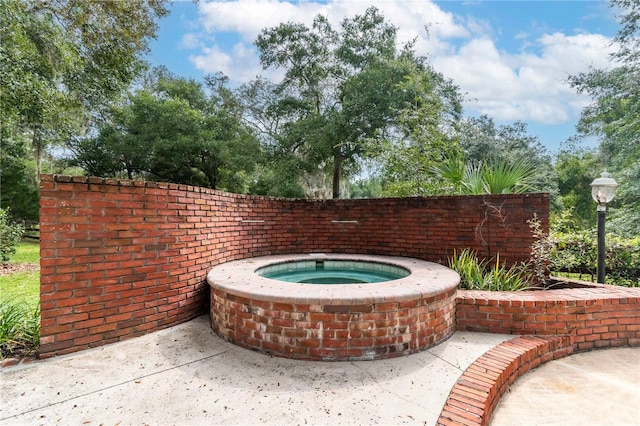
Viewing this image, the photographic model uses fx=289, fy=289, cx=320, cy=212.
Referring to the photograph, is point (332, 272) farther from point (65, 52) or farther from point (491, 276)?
point (65, 52)

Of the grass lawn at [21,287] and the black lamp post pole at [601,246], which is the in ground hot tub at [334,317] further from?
the grass lawn at [21,287]

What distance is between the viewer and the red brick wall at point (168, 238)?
252cm

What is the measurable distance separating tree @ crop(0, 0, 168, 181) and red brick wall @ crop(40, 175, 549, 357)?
435 centimetres

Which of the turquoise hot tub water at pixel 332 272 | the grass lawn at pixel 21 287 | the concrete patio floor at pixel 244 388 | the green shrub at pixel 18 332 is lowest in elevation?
the grass lawn at pixel 21 287

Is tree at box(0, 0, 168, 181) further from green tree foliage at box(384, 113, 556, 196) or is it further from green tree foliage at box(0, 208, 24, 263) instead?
green tree foliage at box(384, 113, 556, 196)

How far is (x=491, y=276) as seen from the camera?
372cm

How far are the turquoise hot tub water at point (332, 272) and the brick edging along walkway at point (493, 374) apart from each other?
1580 mm

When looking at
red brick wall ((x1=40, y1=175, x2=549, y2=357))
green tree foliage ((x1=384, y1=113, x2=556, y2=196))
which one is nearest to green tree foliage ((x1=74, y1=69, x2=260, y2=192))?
green tree foliage ((x1=384, y1=113, x2=556, y2=196))

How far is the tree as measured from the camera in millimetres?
4934

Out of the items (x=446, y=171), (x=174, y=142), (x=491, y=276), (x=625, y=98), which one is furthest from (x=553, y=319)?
(x=174, y=142)

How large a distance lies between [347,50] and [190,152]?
7905 millimetres

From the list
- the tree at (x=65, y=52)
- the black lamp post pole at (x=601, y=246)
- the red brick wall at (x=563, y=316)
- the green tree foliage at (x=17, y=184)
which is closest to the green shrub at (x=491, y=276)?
the red brick wall at (x=563, y=316)

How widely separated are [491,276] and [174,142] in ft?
38.2

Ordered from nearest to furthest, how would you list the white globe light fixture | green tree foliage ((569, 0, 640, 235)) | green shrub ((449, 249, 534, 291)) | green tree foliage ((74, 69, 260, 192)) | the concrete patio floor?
the concrete patio floor
green shrub ((449, 249, 534, 291))
the white globe light fixture
green tree foliage ((569, 0, 640, 235))
green tree foliage ((74, 69, 260, 192))
